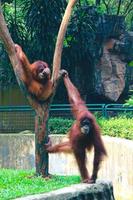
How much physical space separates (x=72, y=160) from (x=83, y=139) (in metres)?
4.38

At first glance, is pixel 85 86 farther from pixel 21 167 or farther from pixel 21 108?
pixel 21 167

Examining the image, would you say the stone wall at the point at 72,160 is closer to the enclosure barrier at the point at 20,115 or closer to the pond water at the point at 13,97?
the enclosure barrier at the point at 20,115

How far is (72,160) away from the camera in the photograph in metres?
12.6

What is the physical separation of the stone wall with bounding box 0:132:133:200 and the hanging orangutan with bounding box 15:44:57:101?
1756 millimetres

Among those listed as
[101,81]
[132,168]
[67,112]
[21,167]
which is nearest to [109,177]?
[132,168]

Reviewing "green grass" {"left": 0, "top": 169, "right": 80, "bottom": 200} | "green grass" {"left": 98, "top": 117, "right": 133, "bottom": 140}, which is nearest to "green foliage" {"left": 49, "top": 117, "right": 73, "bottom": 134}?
"green grass" {"left": 98, "top": 117, "right": 133, "bottom": 140}

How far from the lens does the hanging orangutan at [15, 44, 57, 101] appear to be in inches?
334

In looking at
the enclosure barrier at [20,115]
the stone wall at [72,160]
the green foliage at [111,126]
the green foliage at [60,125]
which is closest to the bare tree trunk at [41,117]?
the stone wall at [72,160]

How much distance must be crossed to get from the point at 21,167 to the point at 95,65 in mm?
4252

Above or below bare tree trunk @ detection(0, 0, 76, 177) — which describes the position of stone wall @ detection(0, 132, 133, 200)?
below

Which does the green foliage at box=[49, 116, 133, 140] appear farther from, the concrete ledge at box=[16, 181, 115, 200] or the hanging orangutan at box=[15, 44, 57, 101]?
the concrete ledge at box=[16, 181, 115, 200]

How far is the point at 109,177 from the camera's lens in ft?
37.8

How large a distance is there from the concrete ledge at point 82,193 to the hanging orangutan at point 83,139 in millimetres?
204

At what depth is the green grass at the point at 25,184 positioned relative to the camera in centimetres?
728
